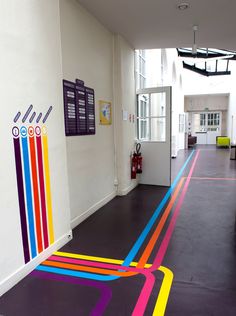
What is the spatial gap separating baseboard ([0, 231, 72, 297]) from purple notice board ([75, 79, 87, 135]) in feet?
4.79

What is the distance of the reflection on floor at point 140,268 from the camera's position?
6.59 ft

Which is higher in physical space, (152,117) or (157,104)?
(157,104)

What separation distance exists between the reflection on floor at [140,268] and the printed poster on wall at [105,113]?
1.52 m

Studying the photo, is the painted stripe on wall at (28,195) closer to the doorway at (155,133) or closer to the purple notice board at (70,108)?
the purple notice board at (70,108)

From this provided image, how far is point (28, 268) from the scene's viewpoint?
248cm

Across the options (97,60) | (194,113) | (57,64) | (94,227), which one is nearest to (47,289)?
(94,227)

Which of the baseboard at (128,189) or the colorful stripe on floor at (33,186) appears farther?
the baseboard at (128,189)

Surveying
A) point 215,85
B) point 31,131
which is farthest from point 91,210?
point 215,85

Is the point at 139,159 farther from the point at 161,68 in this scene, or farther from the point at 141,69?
the point at 161,68

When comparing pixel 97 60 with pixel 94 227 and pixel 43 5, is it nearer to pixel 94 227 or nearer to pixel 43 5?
pixel 43 5

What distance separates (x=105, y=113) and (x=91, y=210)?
1.69 meters

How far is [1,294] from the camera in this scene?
2.15 m

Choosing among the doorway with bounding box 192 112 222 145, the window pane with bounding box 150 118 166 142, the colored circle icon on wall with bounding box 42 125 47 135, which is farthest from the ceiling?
the doorway with bounding box 192 112 222 145

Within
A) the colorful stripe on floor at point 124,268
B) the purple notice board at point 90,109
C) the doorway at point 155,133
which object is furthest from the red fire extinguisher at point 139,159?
the colorful stripe on floor at point 124,268
